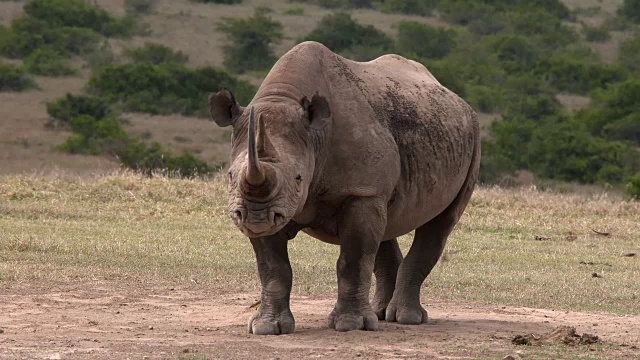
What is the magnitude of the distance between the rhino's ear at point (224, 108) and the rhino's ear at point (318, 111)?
1.53 feet

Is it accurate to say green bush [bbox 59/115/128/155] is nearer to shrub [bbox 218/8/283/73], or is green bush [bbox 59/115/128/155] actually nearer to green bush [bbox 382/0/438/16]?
shrub [bbox 218/8/283/73]

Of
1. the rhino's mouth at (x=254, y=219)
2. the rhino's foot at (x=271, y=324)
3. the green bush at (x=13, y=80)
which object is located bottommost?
the green bush at (x=13, y=80)

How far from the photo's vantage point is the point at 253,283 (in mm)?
11914

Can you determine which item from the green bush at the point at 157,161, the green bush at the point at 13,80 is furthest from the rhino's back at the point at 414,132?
the green bush at the point at 13,80

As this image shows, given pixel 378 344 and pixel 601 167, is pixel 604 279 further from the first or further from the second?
pixel 601 167

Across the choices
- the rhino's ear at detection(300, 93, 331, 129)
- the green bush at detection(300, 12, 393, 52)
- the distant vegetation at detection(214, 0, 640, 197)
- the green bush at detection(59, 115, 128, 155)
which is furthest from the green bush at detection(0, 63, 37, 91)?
the rhino's ear at detection(300, 93, 331, 129)

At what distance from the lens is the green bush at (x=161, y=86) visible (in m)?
41.4

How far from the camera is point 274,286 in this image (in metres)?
8.83

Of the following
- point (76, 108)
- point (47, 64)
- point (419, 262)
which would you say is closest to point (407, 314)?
point (419, 262)

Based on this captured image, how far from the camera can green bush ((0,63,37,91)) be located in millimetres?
41219

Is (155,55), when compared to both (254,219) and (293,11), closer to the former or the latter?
(293,11)

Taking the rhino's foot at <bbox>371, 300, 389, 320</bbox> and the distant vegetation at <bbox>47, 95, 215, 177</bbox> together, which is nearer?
the rhino's foot at <bbox>371, 300, 389, 320</bbox>

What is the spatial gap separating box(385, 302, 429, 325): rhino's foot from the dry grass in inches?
59.7

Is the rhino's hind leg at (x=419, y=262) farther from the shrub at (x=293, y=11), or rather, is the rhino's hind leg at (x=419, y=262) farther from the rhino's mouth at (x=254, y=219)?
the shrub at (x=293, y=11)
